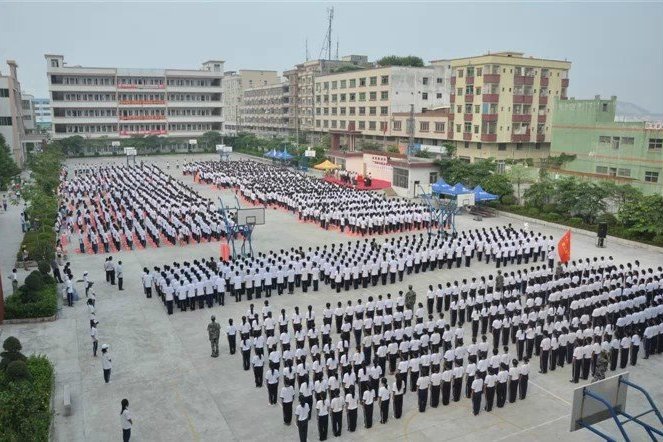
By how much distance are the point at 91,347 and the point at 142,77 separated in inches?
2463

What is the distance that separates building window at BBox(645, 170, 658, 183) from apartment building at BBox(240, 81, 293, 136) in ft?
197

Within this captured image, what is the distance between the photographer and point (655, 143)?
31.7 metres

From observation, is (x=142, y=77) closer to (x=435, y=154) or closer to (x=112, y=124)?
(x=112, y=124)

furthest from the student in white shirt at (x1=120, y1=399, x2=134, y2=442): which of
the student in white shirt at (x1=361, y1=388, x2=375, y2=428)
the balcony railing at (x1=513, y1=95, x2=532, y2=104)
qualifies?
the balcony railing at (x1=513, y1=95, x2=532, y2=104)

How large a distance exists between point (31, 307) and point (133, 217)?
12874mm

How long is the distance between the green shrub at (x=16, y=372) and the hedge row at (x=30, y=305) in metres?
4.71

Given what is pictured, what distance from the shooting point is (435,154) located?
1861 inches

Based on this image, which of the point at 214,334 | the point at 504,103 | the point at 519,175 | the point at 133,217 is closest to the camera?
the point at 214,334

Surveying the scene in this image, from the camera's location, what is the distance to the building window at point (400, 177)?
3769 cm

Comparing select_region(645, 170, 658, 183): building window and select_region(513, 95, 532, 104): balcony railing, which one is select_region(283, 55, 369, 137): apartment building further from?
select_region(645, 170, 658, 183): building window

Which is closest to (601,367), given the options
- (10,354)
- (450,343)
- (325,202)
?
(450,343)

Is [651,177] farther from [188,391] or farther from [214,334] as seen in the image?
[188,391]

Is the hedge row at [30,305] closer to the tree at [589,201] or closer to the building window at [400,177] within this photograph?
the tree at [589,201]

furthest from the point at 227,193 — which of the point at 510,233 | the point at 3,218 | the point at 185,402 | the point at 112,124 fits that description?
the point at 112,124
